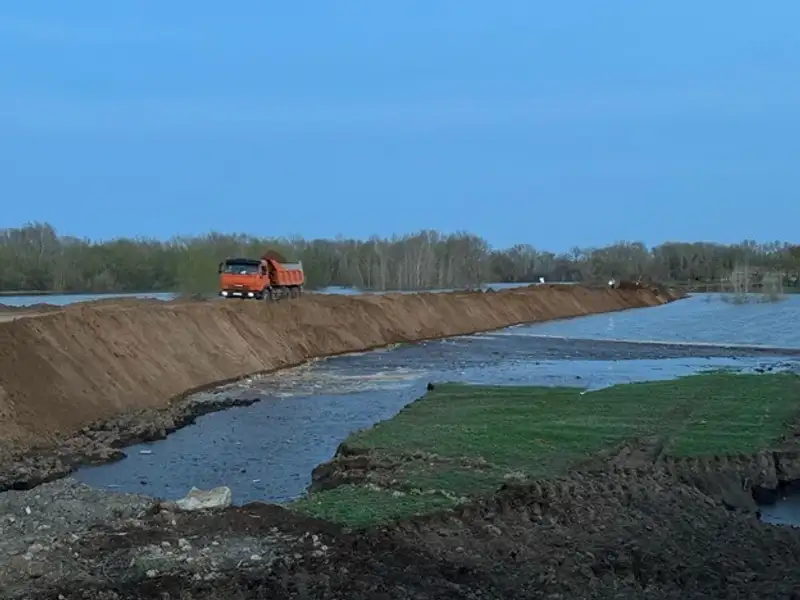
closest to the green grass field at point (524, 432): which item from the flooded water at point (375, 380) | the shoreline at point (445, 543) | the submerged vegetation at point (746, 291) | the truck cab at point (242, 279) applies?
the shoreline at point (445, 543)

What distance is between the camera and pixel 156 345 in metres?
30.8

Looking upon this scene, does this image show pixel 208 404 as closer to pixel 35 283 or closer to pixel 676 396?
pixel 676 396

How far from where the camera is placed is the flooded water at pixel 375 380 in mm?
16609

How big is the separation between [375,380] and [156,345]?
307 inches

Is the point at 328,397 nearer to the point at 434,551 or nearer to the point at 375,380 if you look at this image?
the point at 375,380

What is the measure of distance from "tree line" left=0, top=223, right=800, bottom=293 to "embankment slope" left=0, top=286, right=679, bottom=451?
23.7 meters

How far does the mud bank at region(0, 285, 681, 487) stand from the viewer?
2061 cm

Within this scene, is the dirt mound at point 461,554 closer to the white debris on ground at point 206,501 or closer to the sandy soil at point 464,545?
the sandy soil at point 464,545

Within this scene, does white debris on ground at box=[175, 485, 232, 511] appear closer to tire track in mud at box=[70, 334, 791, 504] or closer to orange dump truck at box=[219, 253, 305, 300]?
tire track in mud at box=[70, 334, 791, 504]

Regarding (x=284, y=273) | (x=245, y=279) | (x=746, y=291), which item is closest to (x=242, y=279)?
(x=245, y=279)

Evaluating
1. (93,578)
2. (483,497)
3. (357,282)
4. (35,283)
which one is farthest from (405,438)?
(357,282)

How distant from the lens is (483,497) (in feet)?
40.3

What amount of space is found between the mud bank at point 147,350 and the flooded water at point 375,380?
1.72 m

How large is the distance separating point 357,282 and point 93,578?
402 feet
